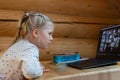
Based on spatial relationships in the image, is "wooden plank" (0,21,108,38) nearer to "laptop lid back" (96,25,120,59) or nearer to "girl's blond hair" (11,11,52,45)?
"laptop lid back" (96,25,120,59)

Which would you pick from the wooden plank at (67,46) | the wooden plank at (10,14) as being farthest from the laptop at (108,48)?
the wooden plank at (10,14)

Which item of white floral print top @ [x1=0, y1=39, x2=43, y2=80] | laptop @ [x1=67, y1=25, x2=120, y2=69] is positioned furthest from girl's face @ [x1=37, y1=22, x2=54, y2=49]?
laptop @ [x1=67, y1=25, x2=120, y2=69]

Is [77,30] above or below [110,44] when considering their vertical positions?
above

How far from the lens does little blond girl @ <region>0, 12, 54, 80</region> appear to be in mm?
1029

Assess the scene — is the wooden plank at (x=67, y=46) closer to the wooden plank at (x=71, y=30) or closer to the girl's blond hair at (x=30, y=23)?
the wooden plank at (x=71, y=30)

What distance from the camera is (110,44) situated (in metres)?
1.62

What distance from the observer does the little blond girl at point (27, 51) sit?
3.38ft

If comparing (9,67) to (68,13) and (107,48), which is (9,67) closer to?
(107,48)

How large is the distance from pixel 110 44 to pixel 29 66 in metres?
0.84

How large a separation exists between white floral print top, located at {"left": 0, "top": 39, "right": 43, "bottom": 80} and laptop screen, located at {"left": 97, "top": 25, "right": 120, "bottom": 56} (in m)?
0.70

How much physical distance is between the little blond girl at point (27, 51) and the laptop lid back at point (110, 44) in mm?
553

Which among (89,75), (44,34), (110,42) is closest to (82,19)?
(110,42)

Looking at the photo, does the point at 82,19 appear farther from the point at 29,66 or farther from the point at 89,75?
the point at 29,66

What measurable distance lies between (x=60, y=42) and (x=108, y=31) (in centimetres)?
62
